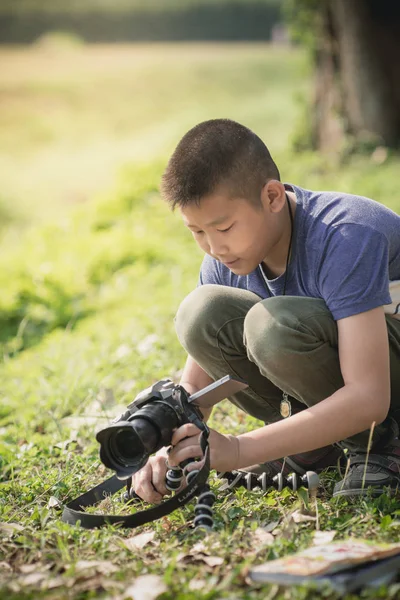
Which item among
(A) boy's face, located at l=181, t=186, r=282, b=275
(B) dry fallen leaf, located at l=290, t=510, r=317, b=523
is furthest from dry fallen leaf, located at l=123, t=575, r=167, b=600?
(A) boy's face, located at l=181, t=186, r=282, b=275

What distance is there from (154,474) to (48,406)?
4.69ft

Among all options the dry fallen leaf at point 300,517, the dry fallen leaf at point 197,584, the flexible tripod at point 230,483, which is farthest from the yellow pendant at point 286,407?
the dry fallen leaf at point 197,584

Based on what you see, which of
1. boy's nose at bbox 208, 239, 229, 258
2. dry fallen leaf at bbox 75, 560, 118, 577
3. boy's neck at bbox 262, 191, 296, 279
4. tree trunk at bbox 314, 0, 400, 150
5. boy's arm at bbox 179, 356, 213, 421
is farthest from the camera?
tree trunk at bbox 314, 0, 400, 150

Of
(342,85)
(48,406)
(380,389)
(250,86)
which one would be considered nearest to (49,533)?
(380,389)

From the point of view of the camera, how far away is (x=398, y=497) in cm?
232

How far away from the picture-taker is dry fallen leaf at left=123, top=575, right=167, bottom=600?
181 centimetres

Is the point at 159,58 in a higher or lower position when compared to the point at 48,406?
higher

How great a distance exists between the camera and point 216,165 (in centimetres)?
228

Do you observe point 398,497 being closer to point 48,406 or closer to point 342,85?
point 48,406

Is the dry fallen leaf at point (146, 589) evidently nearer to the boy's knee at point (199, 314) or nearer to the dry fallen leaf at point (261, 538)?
the dry fallen leaf at point (261, 538)

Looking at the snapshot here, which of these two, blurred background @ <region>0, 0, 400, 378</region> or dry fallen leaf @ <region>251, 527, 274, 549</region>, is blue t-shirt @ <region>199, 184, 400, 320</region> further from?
blurred background @ <region>0, 0, 400, 378</region>

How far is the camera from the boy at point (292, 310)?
2115 millimetres

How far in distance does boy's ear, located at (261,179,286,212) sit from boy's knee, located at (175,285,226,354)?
0.36 metres

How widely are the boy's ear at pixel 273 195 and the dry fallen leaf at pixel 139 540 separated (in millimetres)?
1013
